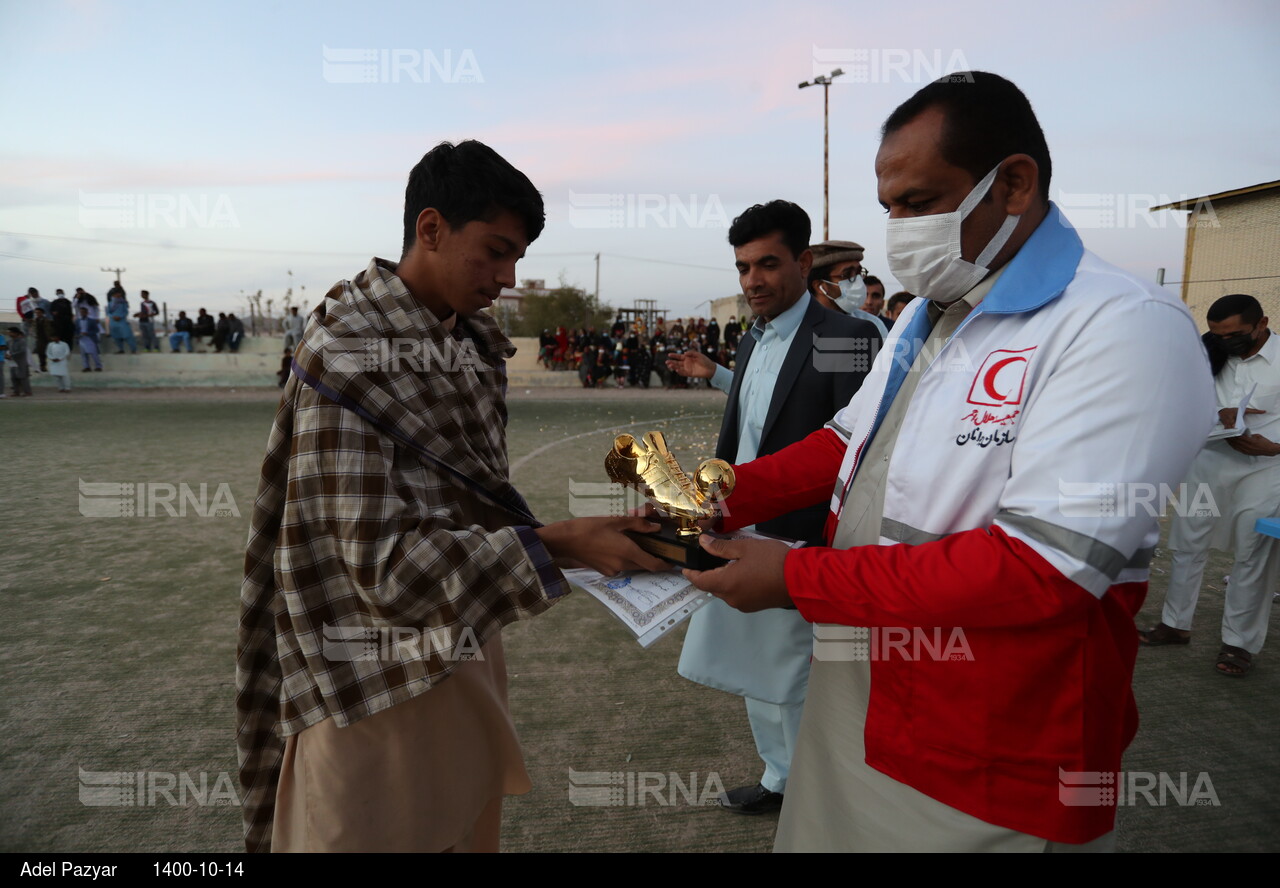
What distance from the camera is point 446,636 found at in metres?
1.70

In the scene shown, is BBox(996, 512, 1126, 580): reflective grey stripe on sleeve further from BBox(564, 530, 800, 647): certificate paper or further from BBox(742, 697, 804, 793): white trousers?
BBox(742, 697, 804, 793): white trousers

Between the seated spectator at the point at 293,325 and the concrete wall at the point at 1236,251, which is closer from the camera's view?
the concrete wall at the point at 1236,251

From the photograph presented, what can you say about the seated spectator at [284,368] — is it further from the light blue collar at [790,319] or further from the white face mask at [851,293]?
the light blue collar at [790,319]

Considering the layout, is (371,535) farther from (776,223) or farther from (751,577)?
(776,223)

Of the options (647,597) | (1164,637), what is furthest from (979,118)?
(1164,637)

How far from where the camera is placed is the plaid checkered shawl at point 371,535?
1634 millimetres

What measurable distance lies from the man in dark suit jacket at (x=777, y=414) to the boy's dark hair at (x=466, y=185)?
1622mm

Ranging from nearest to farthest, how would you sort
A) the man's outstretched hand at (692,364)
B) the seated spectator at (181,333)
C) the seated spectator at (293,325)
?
the man's outstretched hand at (692,364) < the seated spectator at (293,325) < the seated spectator at (181,333)

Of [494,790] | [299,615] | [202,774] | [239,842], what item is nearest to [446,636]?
[299,615]

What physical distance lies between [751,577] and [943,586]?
0.42m

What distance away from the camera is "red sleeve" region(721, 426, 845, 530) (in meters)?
2.29

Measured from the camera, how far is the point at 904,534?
1.59 meters

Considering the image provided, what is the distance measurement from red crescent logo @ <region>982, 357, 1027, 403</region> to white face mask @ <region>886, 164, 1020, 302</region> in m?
0.32

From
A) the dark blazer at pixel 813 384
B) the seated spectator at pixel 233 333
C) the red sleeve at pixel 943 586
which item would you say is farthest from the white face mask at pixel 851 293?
the seated spectator at pixel 233 333
